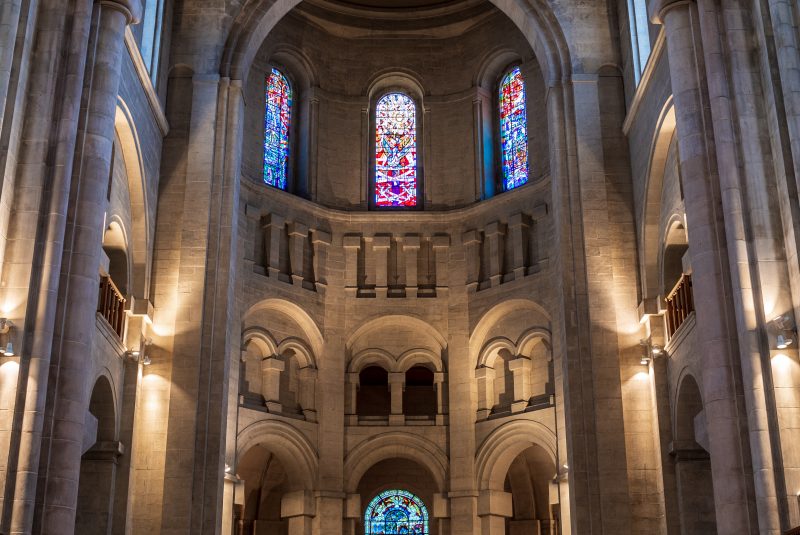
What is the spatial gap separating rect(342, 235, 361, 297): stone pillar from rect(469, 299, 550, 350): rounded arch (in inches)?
144

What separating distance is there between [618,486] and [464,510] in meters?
7.06

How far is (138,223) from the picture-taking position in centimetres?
2283

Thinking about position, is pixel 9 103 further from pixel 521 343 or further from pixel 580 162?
pixel 521 343

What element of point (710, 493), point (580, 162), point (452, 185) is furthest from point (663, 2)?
point (452, 185)

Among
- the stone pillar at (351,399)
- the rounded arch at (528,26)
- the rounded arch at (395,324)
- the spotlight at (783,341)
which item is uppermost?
the rounded arch at (528,26)

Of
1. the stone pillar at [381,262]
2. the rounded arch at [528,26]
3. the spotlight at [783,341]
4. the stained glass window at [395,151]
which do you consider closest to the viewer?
the spotlight at [783,341]

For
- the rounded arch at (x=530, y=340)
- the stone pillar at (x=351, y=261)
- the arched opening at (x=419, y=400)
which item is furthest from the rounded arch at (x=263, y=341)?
the rounded arch at (x=530, y=340)

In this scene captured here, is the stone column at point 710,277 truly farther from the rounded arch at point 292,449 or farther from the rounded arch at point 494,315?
the rounded arch at point 292,449

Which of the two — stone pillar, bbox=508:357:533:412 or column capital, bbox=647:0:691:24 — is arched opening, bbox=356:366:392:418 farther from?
column capital, bbox=647:0:691:24

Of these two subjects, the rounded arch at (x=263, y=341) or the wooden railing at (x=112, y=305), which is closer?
the wooden railing at (x=112, y=305)

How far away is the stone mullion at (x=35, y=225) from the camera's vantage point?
14.7 meters

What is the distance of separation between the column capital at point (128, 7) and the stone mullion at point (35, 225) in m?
1.06

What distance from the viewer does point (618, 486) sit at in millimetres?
21922

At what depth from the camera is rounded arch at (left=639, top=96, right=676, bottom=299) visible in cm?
2217
